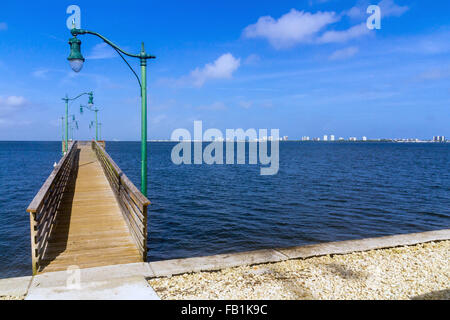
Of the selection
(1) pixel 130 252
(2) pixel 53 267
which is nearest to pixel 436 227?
(1) pixel 130 252

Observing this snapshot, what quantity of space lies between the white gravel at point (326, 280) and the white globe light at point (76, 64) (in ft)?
17.0

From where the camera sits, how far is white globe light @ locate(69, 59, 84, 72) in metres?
7.66

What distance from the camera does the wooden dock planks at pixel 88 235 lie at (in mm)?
6746

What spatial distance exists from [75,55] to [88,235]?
4.28 meters

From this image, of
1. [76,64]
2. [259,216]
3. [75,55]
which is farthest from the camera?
[259,216]

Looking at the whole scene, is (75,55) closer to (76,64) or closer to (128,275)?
(76,64)

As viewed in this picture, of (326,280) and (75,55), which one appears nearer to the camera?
(326,280)

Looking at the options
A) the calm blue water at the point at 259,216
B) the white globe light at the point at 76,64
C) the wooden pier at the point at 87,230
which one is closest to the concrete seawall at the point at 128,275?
the wooden pier at the point at 87,230

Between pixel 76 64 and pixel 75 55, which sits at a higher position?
pixel 75 55

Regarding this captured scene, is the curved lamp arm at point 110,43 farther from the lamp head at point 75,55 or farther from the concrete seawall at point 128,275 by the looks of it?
the concrete seawall at point 128,275

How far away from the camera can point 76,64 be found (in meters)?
7.69

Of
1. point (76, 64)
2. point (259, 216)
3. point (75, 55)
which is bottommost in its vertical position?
point (259, 216)

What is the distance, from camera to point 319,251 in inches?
288

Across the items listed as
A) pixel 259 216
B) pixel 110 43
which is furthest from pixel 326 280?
pixel 259 216
